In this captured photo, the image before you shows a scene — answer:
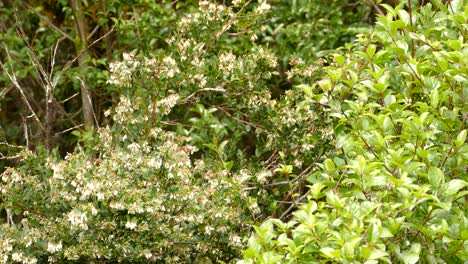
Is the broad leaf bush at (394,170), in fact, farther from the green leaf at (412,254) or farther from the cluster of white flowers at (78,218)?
the cluster of white flowers at (78,218)

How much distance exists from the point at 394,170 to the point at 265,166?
65.6 inches

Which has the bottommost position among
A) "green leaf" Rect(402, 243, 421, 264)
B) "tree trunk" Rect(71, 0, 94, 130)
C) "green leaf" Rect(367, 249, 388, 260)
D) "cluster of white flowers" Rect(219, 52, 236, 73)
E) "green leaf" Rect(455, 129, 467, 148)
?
"tree trunk" Rect(71, 0, 94, 130)

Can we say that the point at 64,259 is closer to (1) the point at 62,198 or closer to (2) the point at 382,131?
(1) the point at 62,198

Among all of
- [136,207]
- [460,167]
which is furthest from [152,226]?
[460,167]

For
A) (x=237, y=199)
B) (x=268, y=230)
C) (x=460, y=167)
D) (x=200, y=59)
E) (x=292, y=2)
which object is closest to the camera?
(x=268, y=230)

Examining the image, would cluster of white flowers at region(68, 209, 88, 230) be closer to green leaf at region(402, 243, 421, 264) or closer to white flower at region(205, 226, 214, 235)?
white flower at region(205, 226, 214, 235)

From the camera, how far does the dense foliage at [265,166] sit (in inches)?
113

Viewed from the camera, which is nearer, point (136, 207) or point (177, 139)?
point (136, 207)

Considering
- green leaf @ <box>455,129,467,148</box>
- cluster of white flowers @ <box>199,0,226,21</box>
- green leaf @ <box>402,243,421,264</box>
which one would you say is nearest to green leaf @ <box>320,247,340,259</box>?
green leaf @ <box>402,243,421,264</box>

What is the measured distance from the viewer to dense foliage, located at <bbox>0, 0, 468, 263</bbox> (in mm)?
2867

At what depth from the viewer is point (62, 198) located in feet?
12.5

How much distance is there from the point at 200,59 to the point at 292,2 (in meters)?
2.76

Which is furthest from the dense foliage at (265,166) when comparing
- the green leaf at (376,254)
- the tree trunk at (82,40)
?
the tree trunk at (82,40)

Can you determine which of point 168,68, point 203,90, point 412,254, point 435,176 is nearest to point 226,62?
point 203,90
